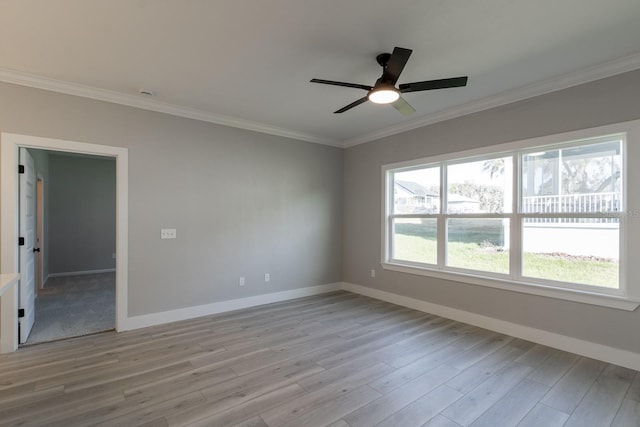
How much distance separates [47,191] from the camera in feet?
21.6

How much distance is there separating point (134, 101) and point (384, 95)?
3.00 metres

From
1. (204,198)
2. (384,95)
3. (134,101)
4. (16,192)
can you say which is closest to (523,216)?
(384,95)

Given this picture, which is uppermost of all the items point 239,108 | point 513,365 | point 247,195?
point 239,108

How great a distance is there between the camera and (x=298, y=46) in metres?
2.56

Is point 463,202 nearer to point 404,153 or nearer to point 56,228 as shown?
point 404,153

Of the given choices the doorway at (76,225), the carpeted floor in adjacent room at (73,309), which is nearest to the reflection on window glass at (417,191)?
the carpeted floor in adjacent room at (73,309)

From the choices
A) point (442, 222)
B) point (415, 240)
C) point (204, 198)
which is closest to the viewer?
point (204, 198)

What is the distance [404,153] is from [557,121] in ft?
6.32

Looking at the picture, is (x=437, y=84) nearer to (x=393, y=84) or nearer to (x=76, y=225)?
(x=393, y=84)

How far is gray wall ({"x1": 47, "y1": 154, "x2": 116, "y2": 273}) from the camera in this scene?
6844mm

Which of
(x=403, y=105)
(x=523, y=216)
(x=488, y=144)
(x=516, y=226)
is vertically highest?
(x=403, y=105)

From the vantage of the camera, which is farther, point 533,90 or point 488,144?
point 488,144

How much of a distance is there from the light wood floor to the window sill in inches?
21.9

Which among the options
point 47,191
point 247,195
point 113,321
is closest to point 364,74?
point 247,195
